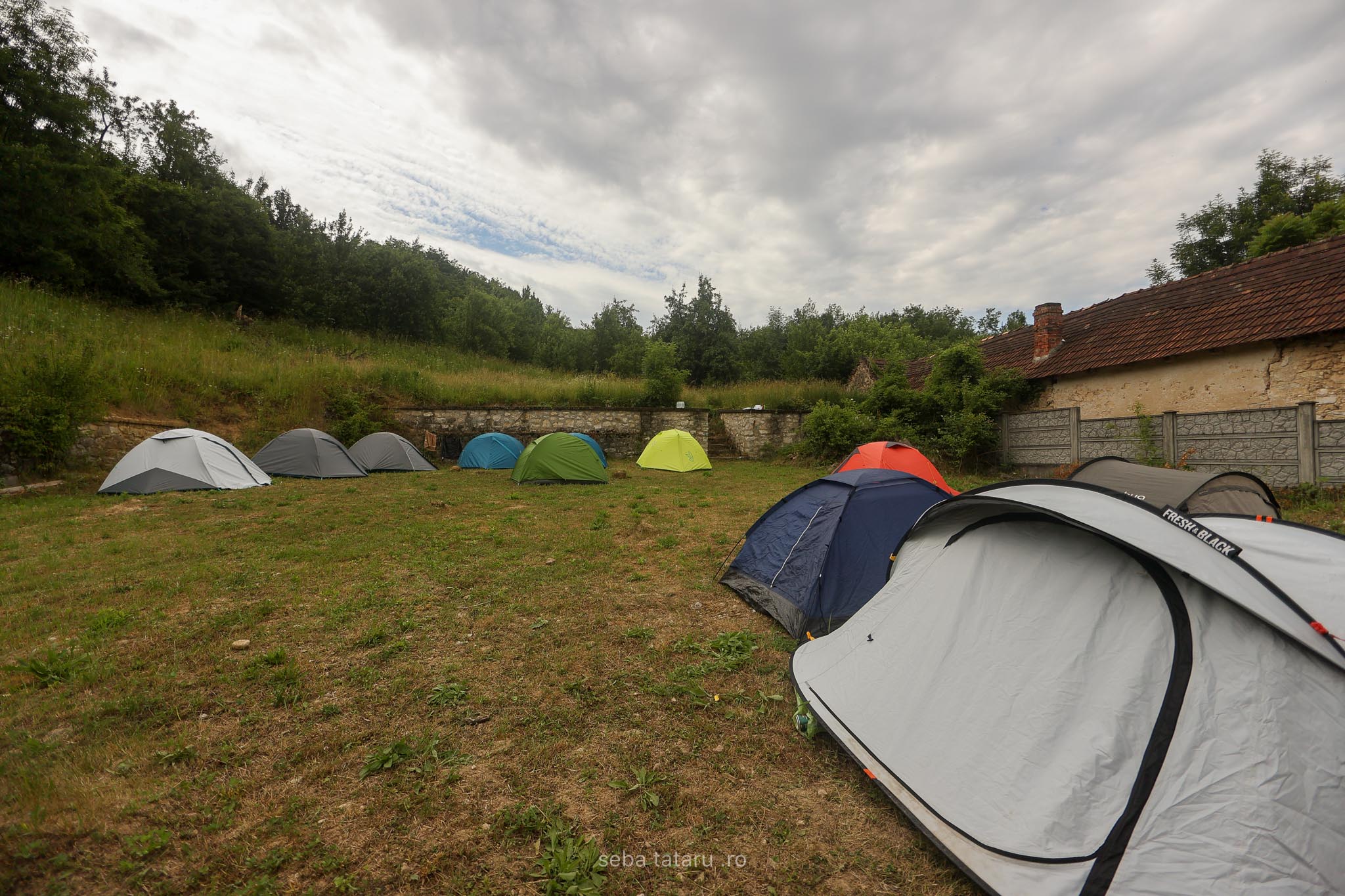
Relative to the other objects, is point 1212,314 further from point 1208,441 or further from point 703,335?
point 703,335

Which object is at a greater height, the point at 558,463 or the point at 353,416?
the point at 353,416

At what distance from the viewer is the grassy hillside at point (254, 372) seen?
35.8ft

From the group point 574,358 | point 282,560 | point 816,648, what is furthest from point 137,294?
point 816,648

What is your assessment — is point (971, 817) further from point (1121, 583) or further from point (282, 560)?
point (282, 560)

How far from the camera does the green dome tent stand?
34.4 ft

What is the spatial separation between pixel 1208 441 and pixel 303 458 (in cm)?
1677

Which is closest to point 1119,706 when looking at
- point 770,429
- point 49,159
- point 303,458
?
point 303,458

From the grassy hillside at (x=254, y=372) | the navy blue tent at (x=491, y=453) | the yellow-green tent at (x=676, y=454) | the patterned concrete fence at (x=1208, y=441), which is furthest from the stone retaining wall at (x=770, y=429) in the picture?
the navy blue tent at (x=491, y=453)

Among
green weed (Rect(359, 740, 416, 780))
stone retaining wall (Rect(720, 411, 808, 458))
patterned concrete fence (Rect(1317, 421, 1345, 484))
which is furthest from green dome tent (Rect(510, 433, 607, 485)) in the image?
patterned concrete fence (Rect(1317, 421, 1345, 484))

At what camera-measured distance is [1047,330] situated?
12.5 m

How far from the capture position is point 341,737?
2.42 metres

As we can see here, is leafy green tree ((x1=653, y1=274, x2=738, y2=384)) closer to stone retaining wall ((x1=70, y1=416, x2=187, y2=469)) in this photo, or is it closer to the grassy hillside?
the grassy hillside

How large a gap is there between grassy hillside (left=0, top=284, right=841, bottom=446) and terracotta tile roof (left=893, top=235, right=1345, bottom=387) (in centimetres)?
737

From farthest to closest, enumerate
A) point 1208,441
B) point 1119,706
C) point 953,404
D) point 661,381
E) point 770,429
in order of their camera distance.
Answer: point 661,381 < point 770,429 < point 953,404 < point 1208,441 < point 1119,706
